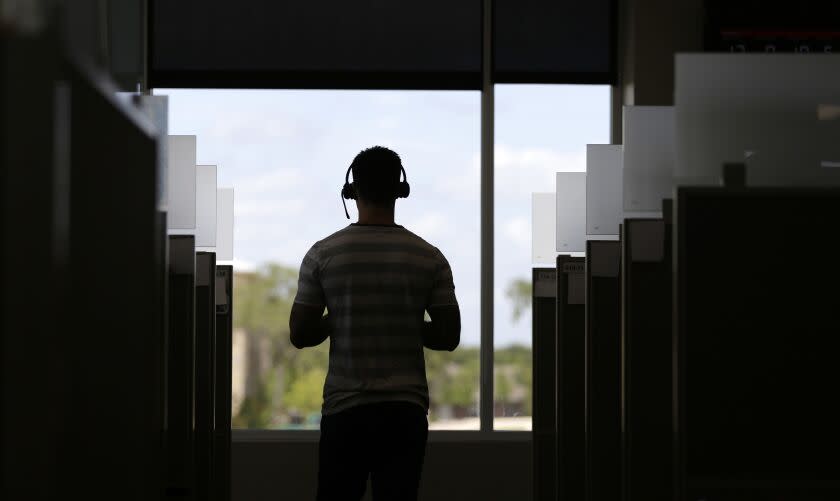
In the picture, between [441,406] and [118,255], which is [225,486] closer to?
[441,406]

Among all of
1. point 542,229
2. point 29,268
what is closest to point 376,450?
point 29,268

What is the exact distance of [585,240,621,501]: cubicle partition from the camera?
3.35m

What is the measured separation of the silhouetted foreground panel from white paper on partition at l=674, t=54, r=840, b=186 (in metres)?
0.35

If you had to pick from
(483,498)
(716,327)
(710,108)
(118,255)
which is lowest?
(483,498)

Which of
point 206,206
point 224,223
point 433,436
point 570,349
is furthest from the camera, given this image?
point 433,436

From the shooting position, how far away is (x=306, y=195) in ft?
17.1

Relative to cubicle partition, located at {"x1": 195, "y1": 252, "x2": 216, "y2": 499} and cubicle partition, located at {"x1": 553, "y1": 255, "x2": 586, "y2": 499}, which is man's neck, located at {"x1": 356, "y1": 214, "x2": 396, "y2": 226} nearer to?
cubicle partition, located at {"x1": 195, "y1": 252, "x2": 216, "y2": 499}

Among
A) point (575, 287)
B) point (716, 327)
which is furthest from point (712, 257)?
point (575, 287)

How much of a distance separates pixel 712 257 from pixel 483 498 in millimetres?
3448

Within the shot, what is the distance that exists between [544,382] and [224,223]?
4.71ft

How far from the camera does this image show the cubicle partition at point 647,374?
2771mm

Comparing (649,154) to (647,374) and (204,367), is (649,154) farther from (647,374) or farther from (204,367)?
(204,367)

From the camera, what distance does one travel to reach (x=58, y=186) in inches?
33.6

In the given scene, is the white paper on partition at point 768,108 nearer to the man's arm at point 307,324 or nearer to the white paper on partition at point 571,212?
the man's arm at point 307,324
